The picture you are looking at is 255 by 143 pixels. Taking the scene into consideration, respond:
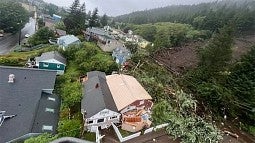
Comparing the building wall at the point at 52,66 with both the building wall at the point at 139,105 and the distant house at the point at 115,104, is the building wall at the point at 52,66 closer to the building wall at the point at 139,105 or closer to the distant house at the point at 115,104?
the distant house at the point at 115,104

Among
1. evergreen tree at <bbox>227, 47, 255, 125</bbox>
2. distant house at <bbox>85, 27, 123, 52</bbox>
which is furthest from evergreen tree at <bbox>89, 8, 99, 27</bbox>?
evergreen tree at <bbox>227, 47, 255, 125</bbox>

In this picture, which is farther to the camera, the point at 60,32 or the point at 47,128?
the point at 60,32

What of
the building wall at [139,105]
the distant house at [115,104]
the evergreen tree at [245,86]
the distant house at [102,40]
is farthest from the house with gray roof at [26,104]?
the evergreen tree at [245,86]

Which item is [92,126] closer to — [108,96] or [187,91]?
[108,96]

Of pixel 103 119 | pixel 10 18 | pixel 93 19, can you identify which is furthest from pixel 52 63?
pixel 10 18

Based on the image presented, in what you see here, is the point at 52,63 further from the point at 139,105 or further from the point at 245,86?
the point at 245,86

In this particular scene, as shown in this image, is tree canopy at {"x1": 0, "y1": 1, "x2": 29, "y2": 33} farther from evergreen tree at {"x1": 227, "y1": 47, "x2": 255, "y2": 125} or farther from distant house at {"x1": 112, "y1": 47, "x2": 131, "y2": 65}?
Result: evergreen tree at {"x1": 227, "y1": 47, "x2": 255, "y2": 125}

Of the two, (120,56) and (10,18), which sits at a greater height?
(10,18)
